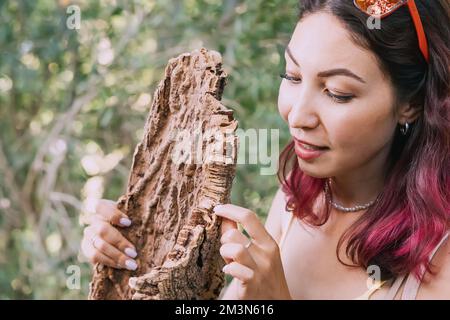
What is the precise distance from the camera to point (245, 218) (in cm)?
117

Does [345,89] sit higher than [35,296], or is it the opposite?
[345,89]

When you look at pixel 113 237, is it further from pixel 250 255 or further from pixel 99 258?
pixel 250 255

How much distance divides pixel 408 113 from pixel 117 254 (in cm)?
64

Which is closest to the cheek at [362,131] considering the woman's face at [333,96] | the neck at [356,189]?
the woman's face at [333,96]

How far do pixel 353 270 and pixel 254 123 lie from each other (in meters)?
1.10

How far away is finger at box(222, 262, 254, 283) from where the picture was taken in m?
1.15

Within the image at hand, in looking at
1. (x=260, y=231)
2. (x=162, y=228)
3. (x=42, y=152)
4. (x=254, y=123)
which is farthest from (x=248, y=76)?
(x=260, y=231)

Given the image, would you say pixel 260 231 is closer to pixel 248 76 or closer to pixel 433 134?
pixel 433 134

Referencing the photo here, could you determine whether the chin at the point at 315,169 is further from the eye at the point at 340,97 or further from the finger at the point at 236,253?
the finger at the point at 236,253

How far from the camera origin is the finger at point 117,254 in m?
1.40

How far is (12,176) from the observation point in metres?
3.07

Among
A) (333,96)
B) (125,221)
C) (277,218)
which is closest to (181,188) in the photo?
(125,221)

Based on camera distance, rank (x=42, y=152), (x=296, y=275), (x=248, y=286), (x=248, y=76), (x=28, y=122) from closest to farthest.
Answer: (x=248, y=286), (x=296, y=275), (x=248, y=76), (x=42, y=152), (x=28, y=122)

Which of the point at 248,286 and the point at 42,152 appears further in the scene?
the point at 42,152
